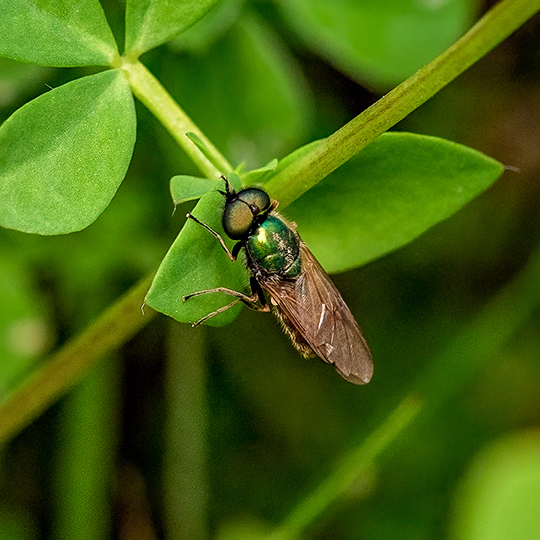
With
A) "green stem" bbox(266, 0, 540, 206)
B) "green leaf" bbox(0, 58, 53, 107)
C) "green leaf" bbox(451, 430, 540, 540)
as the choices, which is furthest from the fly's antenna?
"green leaf" bbox(451, 430, 540, 540)

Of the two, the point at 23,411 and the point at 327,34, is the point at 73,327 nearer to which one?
the point at 23,411

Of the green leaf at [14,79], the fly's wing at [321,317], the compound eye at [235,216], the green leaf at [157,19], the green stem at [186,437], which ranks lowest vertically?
the green stem at [186,437]

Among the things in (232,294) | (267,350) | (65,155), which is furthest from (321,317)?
(267,350)

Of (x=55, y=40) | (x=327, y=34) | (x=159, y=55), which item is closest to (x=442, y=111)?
(x=327, y=34)

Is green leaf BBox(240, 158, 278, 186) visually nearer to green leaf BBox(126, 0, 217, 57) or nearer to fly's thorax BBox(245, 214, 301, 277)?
fly's thorax BBox(245, 214, 301, 277)

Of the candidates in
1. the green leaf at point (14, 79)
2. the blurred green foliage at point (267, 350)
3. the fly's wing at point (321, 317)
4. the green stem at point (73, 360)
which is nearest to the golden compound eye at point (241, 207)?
the fly's wing at point (321, 317)

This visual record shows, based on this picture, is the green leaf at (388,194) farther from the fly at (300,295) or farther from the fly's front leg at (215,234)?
the fly's front leg at (215,234)
